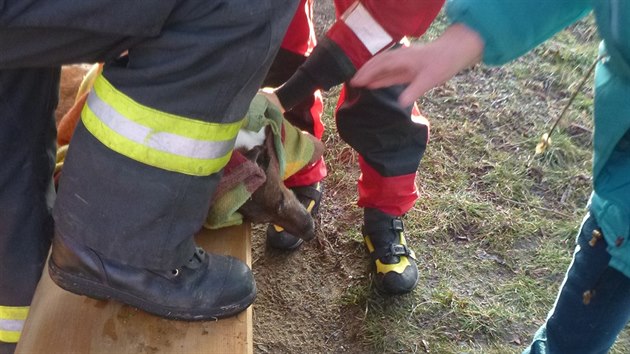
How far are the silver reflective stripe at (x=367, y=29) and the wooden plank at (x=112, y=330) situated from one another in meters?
0.67

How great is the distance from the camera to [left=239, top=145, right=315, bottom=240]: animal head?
147cm

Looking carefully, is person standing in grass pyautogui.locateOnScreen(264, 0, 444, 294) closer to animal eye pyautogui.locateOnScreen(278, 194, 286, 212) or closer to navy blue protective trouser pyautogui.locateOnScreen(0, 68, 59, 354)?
animal eye pyautogui.locateOnScreen(278, 194, 286, 212)

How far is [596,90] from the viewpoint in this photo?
1.23 m

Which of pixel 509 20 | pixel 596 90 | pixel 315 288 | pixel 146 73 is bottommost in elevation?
pixel 315 288

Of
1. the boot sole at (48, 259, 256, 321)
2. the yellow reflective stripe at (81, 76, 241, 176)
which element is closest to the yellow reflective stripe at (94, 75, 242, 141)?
the yellow reflective stripe at (81, 76, 241, 176)

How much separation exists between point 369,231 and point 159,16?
4.28ft

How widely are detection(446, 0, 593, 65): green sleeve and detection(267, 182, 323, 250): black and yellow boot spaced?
115cm

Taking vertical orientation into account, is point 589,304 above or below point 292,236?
above

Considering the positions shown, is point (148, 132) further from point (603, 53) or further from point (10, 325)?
point (603, 53)

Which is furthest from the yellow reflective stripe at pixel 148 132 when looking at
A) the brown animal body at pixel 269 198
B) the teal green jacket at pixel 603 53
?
the teal green jacket at pixel 603 53

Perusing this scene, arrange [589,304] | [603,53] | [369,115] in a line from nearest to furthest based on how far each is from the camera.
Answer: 1. [603,53]
2. [589,304]
3. [369,115]

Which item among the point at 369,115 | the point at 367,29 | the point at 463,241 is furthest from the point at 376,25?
the point at 463,241

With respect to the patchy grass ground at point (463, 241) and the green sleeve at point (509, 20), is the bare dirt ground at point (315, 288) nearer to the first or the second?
the patchy grass ground at point (463, 241)

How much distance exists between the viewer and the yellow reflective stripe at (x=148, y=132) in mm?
1035
